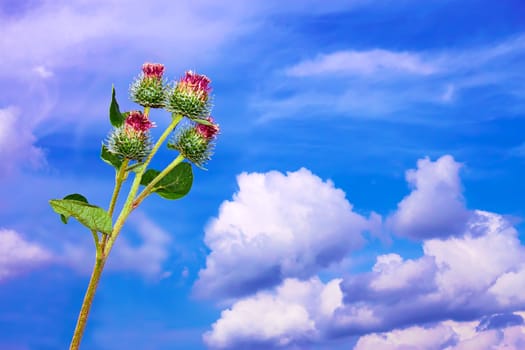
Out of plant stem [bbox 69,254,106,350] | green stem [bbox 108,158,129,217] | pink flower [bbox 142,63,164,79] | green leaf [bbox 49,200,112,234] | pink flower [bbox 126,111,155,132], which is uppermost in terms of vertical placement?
pink flower [bbox 142,63,164,79]

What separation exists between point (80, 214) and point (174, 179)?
2230 millimetres

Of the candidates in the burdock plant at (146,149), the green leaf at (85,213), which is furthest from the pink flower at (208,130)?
the green leaf at (85,213)

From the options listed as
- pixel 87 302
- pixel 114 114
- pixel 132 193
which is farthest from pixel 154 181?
pixel 87 302

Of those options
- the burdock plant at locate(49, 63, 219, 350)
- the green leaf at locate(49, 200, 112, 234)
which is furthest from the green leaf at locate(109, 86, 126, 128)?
the green leaf at locate(49, 200, 112, 234)

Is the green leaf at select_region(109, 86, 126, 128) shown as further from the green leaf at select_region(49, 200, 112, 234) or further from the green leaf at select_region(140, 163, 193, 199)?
the green leaf at select_region(49, 200, 112, 234)

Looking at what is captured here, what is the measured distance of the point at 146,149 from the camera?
362 inches

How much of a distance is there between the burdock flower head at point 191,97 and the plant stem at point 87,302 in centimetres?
266

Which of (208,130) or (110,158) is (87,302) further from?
(208,130)

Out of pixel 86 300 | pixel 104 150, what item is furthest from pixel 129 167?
pixel 86 300

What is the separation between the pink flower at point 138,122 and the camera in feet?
29.7

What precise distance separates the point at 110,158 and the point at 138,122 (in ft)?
2.49

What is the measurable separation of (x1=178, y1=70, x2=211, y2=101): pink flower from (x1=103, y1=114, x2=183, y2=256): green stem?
18.8 inches

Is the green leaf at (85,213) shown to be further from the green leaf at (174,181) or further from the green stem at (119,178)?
the green leaf at (174,181)

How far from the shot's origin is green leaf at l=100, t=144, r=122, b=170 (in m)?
9.32
